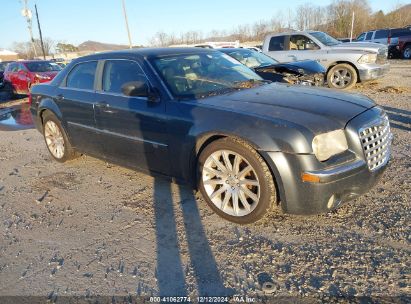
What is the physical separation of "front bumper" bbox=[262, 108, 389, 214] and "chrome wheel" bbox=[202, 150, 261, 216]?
25 centimetres

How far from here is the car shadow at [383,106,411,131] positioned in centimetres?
622

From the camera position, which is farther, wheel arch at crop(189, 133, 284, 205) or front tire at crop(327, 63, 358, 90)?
front tire at crop(327, 63, 358, 90)

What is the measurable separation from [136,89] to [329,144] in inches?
78.2

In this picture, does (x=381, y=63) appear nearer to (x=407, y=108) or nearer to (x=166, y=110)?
(x=407, y=108)

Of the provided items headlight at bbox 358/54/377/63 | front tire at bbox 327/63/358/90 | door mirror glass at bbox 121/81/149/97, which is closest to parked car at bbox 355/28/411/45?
headlight at bbox 358/54/377/63

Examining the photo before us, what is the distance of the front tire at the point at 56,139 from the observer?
5.23 metres

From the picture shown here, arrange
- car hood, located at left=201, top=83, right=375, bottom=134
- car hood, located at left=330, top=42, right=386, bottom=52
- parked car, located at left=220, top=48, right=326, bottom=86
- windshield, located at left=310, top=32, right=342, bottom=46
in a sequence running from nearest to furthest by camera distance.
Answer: car hood, located at left=201, top=83, right=375, bottom=134, parked car, located at left=220, top=48, right=326, bottom=86, car hood, located at left=330, top=42, right=386, bottom=52, windshield, located at left=310, top=32, right=342, bottom=46

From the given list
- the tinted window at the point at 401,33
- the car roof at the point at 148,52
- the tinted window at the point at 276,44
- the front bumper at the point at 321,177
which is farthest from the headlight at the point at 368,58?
the tinted window at the point at 401,33

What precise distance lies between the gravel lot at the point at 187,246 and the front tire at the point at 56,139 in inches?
36.7

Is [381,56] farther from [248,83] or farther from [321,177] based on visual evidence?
[321,177]

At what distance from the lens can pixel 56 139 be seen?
18.0 ft

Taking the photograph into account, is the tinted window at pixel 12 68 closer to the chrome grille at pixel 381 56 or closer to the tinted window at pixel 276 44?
the tinted window at pixel 276 44

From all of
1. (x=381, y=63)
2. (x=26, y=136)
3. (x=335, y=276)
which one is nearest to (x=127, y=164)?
(x=335, y=276)

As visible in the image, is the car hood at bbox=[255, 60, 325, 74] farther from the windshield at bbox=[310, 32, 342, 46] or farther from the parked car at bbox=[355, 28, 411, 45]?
the parked car at bbox=[355, 28, 411, 45]
